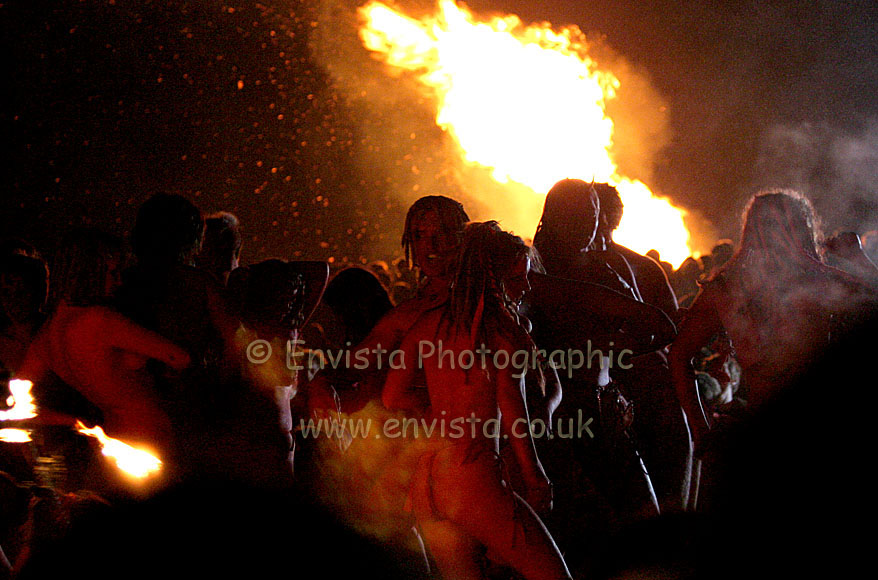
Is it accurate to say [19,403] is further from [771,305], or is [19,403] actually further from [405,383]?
[771,305]

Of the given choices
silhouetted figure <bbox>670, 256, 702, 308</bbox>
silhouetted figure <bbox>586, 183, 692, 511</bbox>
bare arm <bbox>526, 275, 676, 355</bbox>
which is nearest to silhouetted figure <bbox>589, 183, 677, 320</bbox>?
silhouetted figure <bbox>586, 183, 692, 511</bbox>

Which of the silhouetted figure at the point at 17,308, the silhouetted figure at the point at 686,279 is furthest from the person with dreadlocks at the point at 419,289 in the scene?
the silhouetted figure at the point at 686,279

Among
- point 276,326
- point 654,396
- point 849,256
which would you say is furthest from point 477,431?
point 849,256

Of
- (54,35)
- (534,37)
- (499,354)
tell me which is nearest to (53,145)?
(54,35)

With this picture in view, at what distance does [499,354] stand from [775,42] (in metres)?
9.69

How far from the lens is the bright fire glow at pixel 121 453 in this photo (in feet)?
10.2

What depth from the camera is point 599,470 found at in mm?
3328

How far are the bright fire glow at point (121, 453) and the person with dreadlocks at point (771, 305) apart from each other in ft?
8.92

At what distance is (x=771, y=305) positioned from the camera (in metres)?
3.29

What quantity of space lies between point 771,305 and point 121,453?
3185mm

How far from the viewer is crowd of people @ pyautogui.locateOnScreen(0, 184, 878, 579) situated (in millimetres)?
2920

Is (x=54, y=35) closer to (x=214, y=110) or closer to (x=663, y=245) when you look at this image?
(x=214, y=110)

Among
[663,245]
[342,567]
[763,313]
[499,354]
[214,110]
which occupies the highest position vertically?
[214,110]

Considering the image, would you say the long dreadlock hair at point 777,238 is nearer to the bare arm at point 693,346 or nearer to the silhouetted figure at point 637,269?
the bare arm at point 693,346
